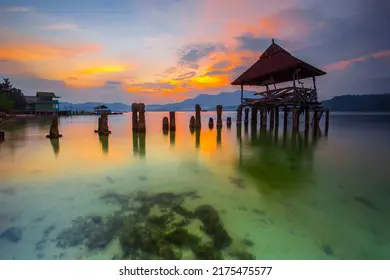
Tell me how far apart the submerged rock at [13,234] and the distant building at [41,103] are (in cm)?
2392

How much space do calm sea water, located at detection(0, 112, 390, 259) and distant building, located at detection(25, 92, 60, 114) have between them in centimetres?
1976

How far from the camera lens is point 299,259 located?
2.23 metres

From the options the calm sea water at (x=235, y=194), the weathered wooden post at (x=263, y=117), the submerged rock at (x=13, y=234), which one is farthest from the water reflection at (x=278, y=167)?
the weathered wooden post at (x=263, y=117)

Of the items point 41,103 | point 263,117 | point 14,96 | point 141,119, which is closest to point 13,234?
point 141,119

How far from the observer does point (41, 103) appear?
76.5ft

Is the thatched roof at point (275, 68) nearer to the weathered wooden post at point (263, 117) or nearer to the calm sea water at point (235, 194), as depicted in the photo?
the weathered wooden post at point (263, 117)

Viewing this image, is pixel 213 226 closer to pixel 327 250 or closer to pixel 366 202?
pixel 327 250

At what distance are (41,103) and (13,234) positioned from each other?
25.7m

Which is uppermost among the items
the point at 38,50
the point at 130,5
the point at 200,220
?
the point at 130,5

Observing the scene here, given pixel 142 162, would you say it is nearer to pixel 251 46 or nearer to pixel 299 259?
pixel 299 259

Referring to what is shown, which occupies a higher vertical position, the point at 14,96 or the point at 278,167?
the point at 14,96

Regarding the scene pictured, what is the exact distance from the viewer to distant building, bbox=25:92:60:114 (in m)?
23.1
